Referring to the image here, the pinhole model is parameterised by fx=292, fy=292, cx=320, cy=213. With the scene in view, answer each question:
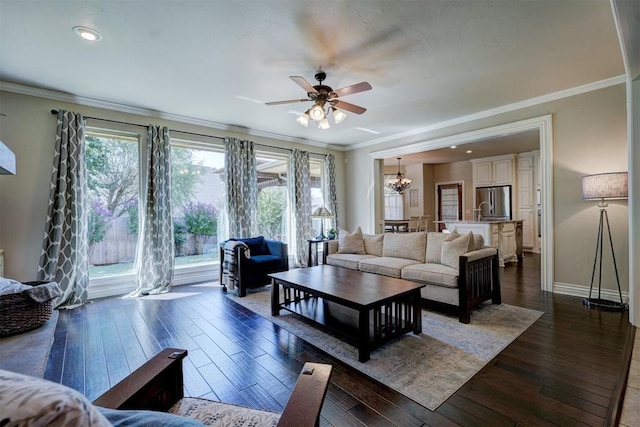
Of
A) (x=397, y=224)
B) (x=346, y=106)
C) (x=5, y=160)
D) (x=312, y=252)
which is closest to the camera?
(x=5, y=160)

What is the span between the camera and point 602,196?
340 centimetres

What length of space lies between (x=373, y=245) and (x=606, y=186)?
2916 mm

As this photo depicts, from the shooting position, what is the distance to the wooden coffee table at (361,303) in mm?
2408

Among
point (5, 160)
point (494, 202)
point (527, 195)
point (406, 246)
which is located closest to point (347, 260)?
point (406, 246)

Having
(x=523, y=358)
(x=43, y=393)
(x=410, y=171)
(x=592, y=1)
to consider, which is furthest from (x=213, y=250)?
(x=410, y=171)

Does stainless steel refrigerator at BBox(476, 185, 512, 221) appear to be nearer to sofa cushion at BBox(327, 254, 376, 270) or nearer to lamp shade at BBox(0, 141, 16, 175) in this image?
sofa cushion at BBox(327, 254, 376, 270)

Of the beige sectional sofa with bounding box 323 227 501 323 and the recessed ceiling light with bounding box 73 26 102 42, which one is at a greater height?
the recessed ceiling light with bounding box 73 26 102 42

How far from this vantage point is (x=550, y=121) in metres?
4.10

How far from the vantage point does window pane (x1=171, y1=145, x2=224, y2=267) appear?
503 centimetres

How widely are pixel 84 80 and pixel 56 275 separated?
2463mm

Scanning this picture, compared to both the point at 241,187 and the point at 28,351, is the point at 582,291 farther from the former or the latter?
the point at 28,351

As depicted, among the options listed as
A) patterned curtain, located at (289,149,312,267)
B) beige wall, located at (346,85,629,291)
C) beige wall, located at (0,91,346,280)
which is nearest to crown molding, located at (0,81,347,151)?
beige wall, located at (0,91,346,280)

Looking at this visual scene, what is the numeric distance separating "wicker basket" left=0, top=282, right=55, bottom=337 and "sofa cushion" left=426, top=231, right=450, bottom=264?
4.11 m

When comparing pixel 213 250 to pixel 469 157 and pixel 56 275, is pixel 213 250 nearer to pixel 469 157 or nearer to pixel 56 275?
pixel 56 275
